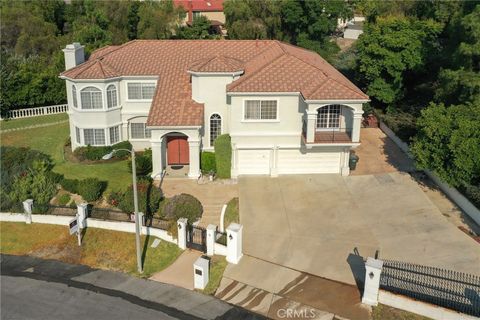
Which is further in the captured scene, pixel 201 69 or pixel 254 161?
pixel 254 161

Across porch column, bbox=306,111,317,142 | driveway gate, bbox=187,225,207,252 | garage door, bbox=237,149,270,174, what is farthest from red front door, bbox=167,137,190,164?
driveway gate, bbox=187,225,207,252

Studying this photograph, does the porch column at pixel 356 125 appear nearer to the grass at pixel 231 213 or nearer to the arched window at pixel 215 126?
the grass at pixel 231 213

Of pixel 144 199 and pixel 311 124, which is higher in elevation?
pixel 311 124

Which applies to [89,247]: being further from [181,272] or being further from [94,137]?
[94,137]

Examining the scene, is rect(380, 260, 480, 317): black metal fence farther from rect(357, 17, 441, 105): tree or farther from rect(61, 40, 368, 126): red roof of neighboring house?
rect(357, 17, 441, 105): tree


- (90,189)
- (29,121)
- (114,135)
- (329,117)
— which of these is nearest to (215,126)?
(329,117)

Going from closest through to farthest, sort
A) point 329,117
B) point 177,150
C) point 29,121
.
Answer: point 329,117 → point 177,150 → point 29,121
